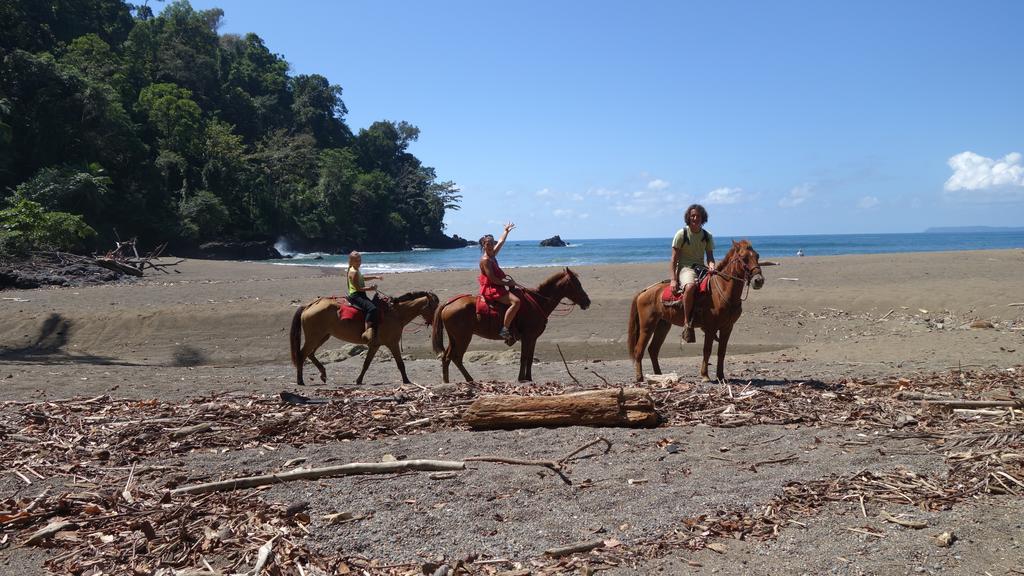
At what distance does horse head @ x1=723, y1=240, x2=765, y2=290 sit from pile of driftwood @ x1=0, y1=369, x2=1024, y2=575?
1639 mm

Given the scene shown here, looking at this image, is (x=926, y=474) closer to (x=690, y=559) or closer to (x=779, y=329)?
(x=690, y=559)

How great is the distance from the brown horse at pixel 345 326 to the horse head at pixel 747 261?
5829 mm

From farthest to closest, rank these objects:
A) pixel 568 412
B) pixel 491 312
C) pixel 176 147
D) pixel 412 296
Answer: pixel 176 147 < pixel 412 296 < pixel 491 312 < pixel 568 412

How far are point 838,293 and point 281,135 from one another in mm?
75551

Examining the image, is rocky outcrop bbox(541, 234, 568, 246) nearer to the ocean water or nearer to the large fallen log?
the ocean water

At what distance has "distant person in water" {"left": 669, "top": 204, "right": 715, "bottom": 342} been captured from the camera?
11.0 m

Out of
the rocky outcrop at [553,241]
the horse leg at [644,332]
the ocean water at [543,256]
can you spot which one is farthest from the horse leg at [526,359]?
the rocky outcrop at [553,241]

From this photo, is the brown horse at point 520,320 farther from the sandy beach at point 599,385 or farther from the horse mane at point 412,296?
the horse mane at point 412,296

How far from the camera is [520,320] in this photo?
12.4m

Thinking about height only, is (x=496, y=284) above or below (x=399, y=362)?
above

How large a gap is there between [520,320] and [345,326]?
3.49 m

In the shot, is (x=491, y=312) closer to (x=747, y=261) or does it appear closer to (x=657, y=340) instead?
(x=657, y=340)

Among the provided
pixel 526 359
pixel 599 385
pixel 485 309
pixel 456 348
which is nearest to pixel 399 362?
pixel 456 348

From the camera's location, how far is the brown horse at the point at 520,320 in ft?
40.6
